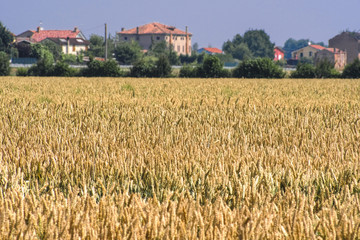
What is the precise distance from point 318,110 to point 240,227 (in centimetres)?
724

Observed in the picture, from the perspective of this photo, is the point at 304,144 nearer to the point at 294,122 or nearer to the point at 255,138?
the point at 255,138

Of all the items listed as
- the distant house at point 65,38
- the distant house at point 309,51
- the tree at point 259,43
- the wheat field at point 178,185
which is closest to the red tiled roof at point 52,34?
the distant house at point 65,38

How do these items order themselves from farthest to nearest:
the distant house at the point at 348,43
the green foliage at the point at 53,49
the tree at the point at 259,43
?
the tree at the point at 259,43 → the distant house at the point at 348,43 → the green foliage at the point at 53,49

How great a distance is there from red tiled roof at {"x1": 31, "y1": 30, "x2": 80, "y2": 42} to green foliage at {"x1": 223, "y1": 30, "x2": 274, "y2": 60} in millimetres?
47669

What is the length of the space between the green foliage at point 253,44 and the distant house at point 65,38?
4533 centimetres

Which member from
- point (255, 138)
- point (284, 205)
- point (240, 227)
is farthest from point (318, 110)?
point (240, 227)

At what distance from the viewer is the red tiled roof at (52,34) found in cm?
11594

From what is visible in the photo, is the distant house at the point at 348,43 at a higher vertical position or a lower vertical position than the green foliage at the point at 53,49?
higher

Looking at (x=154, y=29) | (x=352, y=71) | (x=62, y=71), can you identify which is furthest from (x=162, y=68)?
(x=154, y=29)

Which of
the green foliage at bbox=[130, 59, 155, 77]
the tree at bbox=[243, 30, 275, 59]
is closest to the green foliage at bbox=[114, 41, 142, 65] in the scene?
the green foliage at bbox=[130, 59, 155, 77]

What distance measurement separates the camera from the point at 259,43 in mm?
155125

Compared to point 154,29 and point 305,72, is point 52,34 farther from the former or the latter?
point 305,72

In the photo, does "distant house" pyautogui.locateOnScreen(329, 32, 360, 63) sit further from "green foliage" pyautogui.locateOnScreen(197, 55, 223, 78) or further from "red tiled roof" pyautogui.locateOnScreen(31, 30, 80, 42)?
"green foliage" pyautogui.locateOnScreen(197, 55, 223, 78)

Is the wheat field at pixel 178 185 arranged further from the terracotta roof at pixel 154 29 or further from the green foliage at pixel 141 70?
the terracotta roof at pixel 154 29
